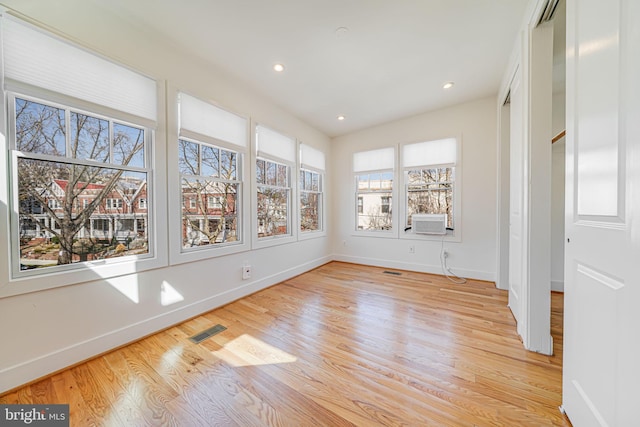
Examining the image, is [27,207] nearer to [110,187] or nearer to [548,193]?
[110,187]

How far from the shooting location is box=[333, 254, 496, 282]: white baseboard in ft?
11.3

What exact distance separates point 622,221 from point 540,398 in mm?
1183

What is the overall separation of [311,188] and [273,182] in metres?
1.06

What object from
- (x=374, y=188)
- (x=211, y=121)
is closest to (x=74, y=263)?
(x=211, y=121)

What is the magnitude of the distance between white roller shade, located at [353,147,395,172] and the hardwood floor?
2605 millimetres

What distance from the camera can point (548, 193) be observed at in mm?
1742

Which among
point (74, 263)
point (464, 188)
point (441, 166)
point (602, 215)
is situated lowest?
point (74, 263)

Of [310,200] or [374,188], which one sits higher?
[374,188]

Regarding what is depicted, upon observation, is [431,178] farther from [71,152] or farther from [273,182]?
[71,152]

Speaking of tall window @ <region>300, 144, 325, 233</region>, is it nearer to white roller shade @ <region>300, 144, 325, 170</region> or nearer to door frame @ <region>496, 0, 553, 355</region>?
white roller shade @ <region>300, 144, 325, 170</region>

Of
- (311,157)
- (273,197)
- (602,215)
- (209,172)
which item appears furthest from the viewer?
(311,157)

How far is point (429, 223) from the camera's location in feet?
12.2

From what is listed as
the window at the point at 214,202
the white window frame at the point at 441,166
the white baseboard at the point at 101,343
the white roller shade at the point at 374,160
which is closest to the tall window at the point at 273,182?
the window at the point at 214,202

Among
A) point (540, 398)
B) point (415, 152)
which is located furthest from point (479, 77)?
point (540, 398)
